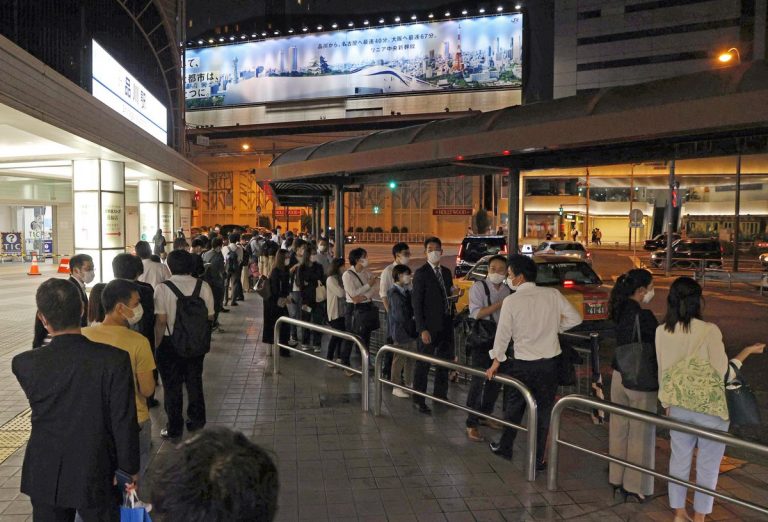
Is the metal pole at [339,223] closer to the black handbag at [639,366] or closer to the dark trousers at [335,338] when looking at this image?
the dark trousers at [335,338]

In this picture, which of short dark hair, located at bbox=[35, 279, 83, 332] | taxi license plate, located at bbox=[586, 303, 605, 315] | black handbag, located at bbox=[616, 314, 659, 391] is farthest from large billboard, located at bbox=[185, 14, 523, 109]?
short dark hair, located at bbox=[35, 279, 83, 332]

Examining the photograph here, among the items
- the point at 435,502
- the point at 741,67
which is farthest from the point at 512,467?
the point at 741,67

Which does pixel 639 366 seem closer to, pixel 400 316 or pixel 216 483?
pixel 400 316

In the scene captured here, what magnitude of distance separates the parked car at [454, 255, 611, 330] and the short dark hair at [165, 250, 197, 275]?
5274 mm

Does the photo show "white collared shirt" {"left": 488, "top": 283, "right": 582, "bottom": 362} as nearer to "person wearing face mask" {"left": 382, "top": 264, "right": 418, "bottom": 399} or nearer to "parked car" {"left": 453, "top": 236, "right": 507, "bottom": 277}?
"person wearing face mask" {"left": 382, "top": 264, "right": 418, "bottom": 399}

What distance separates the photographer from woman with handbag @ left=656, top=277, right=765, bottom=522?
4305mm

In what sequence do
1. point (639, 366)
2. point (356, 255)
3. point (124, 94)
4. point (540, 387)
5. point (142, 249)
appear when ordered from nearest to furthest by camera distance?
point (639, 366) → point (540, 387) → point (142, 249) → point (356, 255) → point (124, 94)

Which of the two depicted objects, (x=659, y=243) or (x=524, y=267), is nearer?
(x=524, y=267)

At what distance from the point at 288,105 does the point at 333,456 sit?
50285 mm

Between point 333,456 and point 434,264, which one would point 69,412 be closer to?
point 333,456

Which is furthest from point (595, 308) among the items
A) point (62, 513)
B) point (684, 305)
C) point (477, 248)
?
point (477, 248)

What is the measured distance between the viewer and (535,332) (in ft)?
17.4

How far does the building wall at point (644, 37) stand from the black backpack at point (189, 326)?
70.1m

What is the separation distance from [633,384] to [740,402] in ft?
2.38
